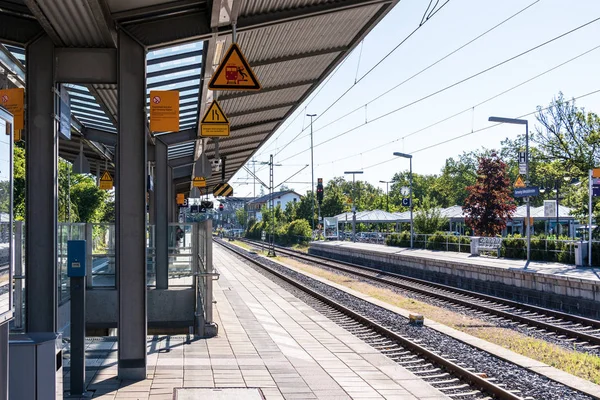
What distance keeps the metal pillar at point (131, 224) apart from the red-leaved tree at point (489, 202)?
31395mm

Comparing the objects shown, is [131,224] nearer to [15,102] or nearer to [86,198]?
[15,102]

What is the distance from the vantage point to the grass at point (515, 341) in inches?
415

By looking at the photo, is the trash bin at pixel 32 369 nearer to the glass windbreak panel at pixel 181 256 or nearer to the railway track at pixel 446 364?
the railway track at pixel 446 364

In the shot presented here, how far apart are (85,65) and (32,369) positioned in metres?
4.28

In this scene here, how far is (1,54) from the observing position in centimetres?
891

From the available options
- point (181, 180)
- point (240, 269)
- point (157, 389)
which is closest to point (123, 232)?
point (157, 389)

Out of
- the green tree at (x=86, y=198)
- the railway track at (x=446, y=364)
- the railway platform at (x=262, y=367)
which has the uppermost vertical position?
the green tree at (x=86, y=198)

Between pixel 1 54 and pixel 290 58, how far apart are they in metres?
4.57

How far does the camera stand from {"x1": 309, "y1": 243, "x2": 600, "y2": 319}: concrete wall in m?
18.3

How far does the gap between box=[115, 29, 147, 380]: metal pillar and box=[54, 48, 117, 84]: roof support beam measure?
22 cm

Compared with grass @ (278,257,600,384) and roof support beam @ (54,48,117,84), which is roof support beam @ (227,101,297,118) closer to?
grass @ (278,257,600,384)

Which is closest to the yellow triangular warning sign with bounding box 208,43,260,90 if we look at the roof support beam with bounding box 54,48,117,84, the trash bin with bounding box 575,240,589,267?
the roof support beam with bounding box 54,48,117,84

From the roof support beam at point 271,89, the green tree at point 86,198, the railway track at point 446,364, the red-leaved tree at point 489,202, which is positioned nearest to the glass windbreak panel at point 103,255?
the roof support beam at point 271,89

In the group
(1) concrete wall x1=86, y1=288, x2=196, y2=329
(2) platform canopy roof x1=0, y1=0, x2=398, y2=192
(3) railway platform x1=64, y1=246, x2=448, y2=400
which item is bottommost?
(3) railway platform x1=64, y1=246, x2=448, y2=400
